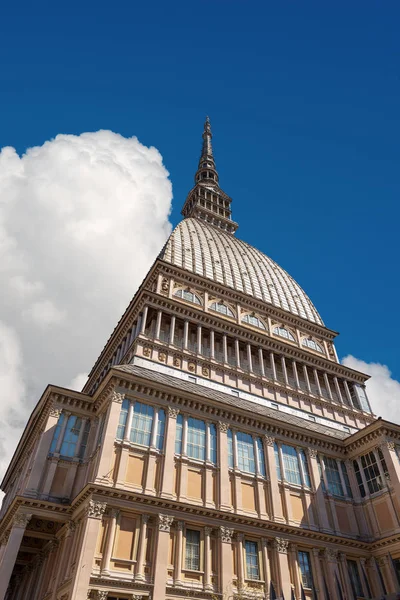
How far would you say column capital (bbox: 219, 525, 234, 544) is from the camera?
32.6 m

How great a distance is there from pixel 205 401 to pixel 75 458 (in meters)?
11.6

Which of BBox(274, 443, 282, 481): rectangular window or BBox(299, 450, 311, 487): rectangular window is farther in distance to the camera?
BBox(299, 450, 311, 487): rectangular window

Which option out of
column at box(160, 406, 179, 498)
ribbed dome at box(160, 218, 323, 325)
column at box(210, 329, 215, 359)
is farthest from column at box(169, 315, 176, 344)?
ribbed dome at box(160, 218, 323, 325)

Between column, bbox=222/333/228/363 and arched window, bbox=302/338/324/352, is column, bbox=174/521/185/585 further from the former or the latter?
arched window, bbox=302/338/324/352

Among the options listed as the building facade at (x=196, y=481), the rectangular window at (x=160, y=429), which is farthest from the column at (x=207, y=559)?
the rectangular window at (x=160, y=429)

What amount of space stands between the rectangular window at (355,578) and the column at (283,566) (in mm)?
6633

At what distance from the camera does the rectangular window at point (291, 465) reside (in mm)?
39531

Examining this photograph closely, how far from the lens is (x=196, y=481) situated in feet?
114

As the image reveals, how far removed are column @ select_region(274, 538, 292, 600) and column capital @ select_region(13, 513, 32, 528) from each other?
60.7 ft

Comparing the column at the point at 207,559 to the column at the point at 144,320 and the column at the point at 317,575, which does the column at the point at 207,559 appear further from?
the column at the point at 144,320

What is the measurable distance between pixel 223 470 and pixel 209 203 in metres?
71.1

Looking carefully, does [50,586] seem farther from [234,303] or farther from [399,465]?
[234,303]

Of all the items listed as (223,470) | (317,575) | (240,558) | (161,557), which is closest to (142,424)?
(223,470)

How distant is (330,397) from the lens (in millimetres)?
54156
